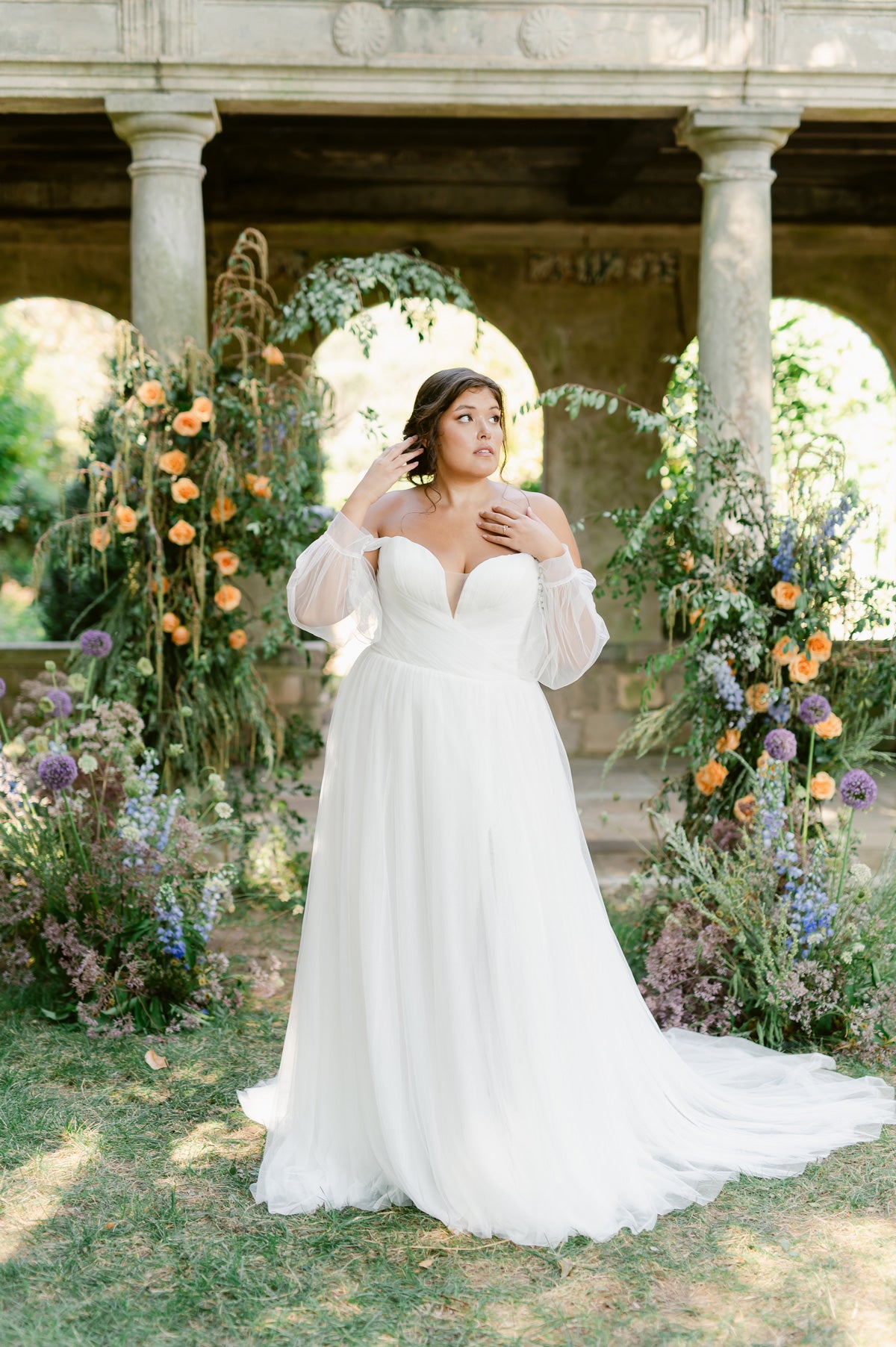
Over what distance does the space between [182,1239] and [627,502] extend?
24.5 ft

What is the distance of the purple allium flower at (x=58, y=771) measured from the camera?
4168 mm

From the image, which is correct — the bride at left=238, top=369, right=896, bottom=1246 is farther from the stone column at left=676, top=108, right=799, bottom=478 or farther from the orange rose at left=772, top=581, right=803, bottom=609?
the stone column at left=676, top=108, right=799, bottom=478

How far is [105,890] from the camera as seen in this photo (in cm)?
425

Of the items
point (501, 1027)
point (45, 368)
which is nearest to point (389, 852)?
point (501, 1027)

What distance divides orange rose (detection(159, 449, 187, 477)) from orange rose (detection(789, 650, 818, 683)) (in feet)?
7.94

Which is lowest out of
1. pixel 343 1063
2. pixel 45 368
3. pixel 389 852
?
pixel 343 1063

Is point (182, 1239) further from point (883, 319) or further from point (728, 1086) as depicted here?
point (883, 319)

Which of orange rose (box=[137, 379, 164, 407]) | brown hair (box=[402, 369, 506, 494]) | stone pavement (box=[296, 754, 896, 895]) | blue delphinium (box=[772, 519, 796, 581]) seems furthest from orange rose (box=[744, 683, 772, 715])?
orange rose (box=[137, 379, 164, 407])

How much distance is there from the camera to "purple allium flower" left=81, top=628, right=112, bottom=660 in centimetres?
475

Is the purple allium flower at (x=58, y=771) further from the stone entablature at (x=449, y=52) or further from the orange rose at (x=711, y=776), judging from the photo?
the stone entablature at (x=449, y=52)

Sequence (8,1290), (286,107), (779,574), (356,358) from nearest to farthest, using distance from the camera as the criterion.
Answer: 1. (8,1290)
2. (779,574)
3. (286,107)
4. (356,358)

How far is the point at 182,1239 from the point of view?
9.36 feet

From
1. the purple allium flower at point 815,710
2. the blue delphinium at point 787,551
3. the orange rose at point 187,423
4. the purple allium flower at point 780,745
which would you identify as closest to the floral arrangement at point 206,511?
the orange rose at point 187,423

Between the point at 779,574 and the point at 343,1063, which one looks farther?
the point at 779,574
